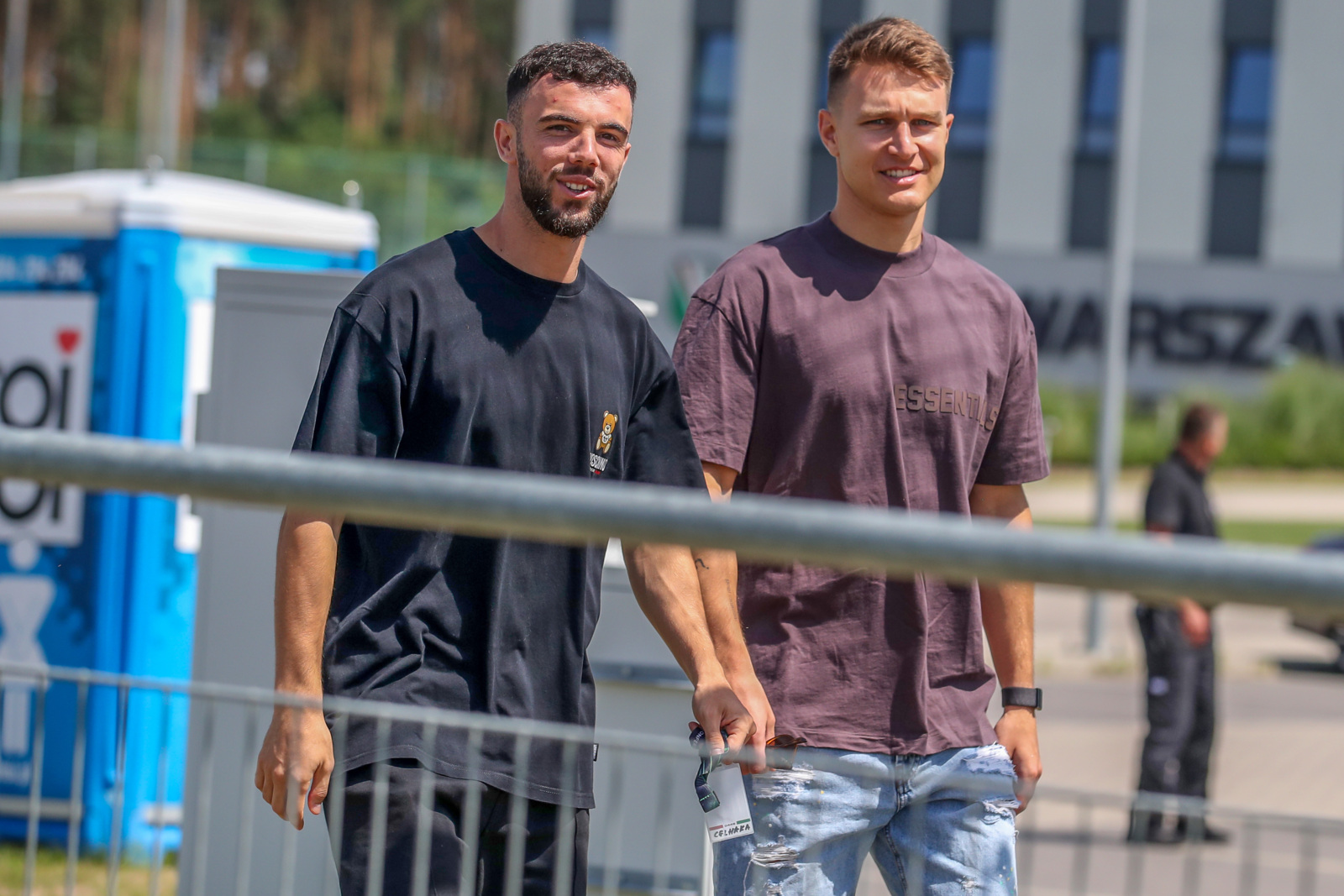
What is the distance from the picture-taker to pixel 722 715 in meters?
2.78

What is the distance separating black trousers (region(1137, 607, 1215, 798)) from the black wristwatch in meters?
4.55

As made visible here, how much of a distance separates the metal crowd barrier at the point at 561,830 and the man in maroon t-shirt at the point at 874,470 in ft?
0.29

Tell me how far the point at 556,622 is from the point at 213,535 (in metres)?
1.83

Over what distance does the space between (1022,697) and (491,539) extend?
1.08m

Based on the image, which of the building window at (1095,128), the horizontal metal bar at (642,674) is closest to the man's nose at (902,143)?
the horizontal metal bar at (642,674)

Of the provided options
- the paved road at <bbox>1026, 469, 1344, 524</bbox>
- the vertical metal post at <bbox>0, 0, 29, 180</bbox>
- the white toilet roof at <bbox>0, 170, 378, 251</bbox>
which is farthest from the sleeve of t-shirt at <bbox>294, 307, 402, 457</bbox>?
the vertical metal post at <bbox>0, 0, 29, 180</bbox>

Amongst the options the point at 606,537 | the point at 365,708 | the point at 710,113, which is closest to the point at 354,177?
the point at 710,113

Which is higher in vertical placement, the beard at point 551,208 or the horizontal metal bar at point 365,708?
the beard at point 551,208

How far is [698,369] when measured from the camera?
3.00 metres

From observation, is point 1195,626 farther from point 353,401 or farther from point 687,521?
point 687,521

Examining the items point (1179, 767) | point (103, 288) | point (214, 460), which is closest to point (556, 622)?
point (214, 460)

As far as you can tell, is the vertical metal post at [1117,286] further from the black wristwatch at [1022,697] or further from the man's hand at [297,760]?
the man's hand at [297,760]

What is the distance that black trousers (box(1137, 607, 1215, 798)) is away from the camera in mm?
7441

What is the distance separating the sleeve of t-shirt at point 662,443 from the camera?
9.62 feet
